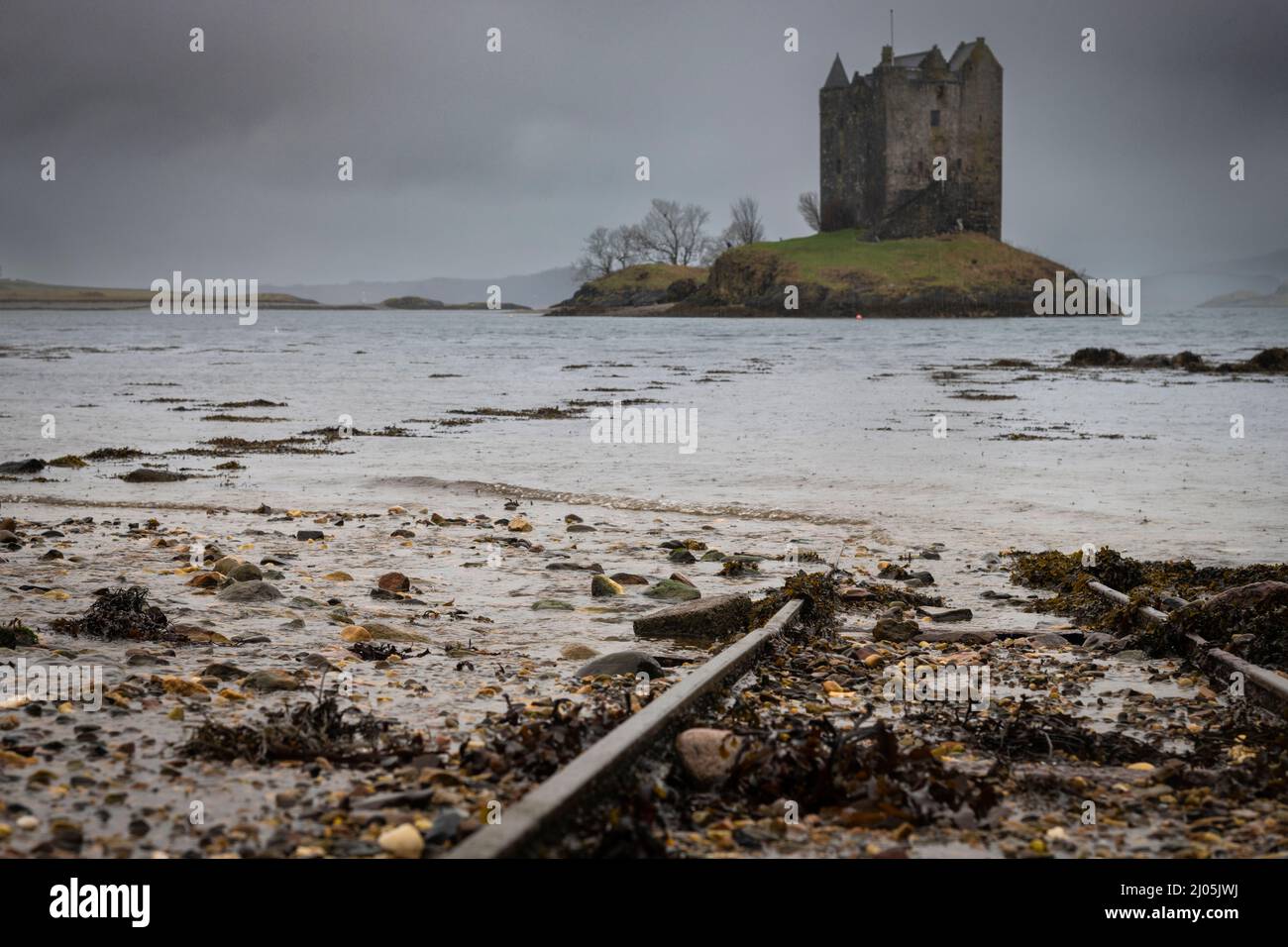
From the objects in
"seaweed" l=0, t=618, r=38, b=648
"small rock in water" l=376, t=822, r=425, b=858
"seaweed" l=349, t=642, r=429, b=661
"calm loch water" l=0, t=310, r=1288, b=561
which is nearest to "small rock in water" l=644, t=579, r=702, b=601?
"seaweed" l=349, t=642, r=429, b=661

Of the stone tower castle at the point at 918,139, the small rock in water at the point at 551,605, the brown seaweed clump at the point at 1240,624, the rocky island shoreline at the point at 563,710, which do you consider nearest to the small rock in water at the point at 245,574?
the rocky island shoreline at the point at 563,710

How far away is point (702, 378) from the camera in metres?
36.8

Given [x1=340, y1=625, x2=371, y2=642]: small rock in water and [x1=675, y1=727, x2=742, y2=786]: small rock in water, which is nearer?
[x1=675, y1=727, x2=742, y2=786]: small rock in water

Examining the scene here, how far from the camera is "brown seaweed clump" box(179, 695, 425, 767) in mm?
4461

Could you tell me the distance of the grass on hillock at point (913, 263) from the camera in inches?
4464

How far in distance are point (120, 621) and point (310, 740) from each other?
8.74 ft

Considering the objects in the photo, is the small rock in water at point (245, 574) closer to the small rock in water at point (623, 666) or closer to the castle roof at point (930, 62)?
the small rock in water at point (623, 666)

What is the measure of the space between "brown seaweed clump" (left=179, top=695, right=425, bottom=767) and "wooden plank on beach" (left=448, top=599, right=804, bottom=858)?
2.90 feet

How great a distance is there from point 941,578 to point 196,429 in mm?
16761

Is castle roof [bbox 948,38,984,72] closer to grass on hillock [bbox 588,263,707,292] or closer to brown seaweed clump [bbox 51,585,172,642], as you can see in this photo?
grass on hillock [bbox 588,263,707,292]

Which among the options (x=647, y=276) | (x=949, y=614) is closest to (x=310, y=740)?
(x=949, y=614)

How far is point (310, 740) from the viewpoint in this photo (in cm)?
455

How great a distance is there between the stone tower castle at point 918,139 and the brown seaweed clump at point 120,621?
376 feet
